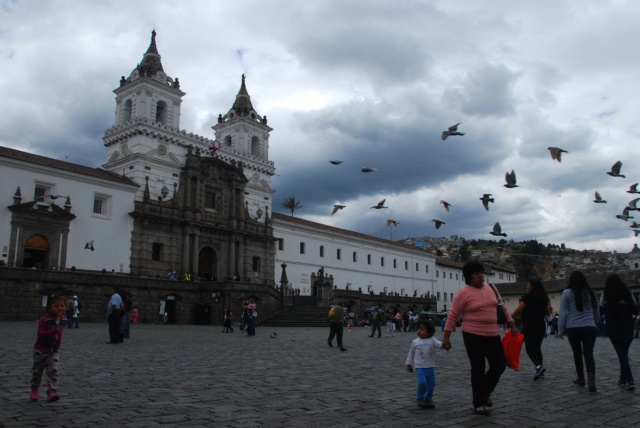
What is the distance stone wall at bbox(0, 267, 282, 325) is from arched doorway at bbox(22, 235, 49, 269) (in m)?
3.28

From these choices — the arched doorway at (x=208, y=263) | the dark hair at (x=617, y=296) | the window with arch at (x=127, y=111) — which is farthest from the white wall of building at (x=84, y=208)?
the dark hair at (x=617, y=296)

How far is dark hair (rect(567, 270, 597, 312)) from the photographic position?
833 cm

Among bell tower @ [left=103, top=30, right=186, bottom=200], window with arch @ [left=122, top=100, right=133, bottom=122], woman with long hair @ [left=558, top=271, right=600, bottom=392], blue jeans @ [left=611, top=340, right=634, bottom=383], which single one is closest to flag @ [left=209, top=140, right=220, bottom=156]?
bell tower @ [left=103, top=30, right=186, bottom=200]

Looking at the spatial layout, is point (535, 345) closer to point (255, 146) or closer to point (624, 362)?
point (624, 362)

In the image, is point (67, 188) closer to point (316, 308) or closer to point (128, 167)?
point (128, 167)

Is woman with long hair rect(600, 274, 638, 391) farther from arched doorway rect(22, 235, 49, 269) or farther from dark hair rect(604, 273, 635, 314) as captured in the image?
arched doorway rect(22, 235, 49, 269)

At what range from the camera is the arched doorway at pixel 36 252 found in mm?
33156

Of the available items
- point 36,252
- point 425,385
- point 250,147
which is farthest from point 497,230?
point 250,147

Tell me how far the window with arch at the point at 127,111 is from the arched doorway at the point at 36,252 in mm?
13826

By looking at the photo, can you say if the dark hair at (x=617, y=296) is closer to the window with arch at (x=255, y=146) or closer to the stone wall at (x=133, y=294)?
the stone wall at (x=133, y=294)

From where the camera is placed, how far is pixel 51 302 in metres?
7.50

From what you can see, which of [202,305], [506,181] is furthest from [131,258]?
[506,181]

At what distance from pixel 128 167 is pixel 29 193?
865 centimetres

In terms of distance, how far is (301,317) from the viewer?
1473 inches
